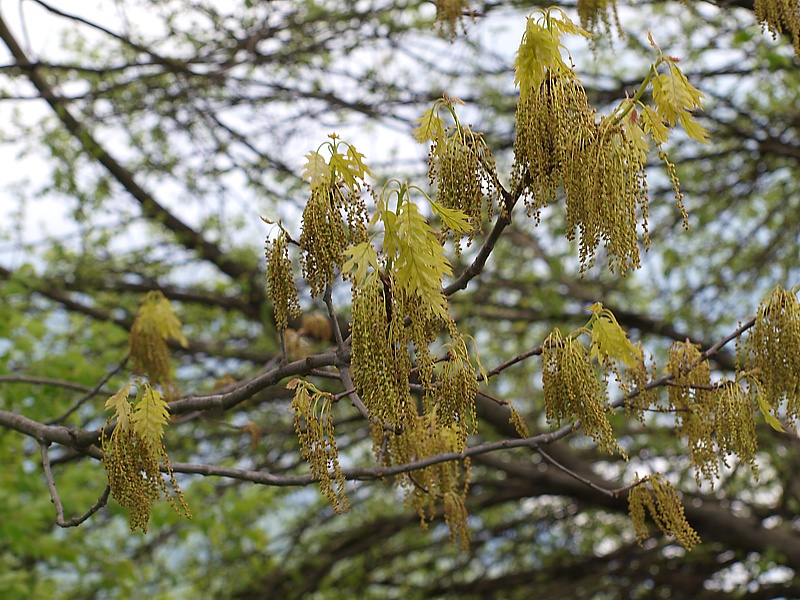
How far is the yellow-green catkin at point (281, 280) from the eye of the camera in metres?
1.94

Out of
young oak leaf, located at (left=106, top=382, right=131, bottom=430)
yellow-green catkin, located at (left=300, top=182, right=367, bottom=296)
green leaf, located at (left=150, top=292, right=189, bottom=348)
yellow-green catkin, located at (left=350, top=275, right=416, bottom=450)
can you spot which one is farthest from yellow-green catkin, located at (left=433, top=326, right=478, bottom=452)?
green leaf, located at (left=150, top=292, right=189, bottom=348)

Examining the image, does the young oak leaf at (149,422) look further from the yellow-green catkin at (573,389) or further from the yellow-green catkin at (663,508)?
the yellow-green catkin at (663,508)

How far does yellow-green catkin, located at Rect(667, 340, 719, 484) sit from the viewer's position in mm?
2322

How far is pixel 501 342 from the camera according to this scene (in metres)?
7.39

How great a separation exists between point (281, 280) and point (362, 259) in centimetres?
29

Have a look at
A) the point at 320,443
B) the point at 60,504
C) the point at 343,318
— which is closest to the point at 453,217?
the point at 320,443

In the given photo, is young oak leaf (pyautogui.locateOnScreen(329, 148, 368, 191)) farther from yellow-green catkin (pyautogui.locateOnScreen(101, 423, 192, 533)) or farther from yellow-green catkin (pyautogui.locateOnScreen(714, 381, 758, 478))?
yellow-green catkin (pyautogui.locateOnScreen(714, 381, 758, 478))

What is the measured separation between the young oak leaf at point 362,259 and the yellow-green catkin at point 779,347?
104 cm

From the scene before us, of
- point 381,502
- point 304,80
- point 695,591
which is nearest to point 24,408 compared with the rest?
point 304,80

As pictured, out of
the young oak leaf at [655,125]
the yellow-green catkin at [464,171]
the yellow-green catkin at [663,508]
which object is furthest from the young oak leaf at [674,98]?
the yellow-green catkin at [663,508]

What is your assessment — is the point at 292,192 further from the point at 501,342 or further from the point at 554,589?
the point at 554,589

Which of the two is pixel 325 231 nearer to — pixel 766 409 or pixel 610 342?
pixel 610 342

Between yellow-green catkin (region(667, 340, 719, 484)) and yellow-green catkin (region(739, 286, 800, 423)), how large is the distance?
176 millimetres

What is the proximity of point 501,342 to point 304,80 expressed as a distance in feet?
9.22
